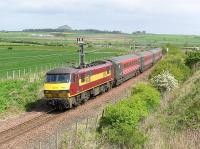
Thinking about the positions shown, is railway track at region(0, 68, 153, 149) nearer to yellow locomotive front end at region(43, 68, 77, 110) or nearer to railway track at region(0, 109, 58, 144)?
railway track at region(0, 109, 58, 144)

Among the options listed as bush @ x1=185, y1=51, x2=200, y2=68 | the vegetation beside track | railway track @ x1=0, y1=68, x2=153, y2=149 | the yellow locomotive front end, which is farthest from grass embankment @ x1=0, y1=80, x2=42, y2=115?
bush @ x1=185, y1=51, x2=200, y2=68

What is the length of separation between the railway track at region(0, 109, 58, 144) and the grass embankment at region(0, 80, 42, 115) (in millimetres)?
2347

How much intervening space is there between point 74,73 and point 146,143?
47.8ft

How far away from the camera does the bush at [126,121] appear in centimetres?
1750

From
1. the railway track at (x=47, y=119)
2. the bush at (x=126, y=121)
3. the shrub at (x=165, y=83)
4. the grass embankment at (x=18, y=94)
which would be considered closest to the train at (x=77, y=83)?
the railway track at (x=47, y=119)

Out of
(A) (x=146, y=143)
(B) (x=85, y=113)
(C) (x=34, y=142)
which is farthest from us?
(B) (x=85, y=113)

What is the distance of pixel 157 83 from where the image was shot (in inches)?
1421

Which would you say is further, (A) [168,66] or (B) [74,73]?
(A) [168,66]

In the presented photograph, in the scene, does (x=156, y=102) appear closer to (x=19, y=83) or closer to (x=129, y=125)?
(x=129, y=125)

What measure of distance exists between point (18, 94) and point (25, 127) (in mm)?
8186

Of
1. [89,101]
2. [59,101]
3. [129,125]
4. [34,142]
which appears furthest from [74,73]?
[129,125]

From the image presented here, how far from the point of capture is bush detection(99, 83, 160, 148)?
17.5 metres

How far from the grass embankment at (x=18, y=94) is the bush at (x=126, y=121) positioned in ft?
31.5

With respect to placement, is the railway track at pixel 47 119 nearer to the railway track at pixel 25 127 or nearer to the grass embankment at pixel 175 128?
the railway track at pixel 25 127
